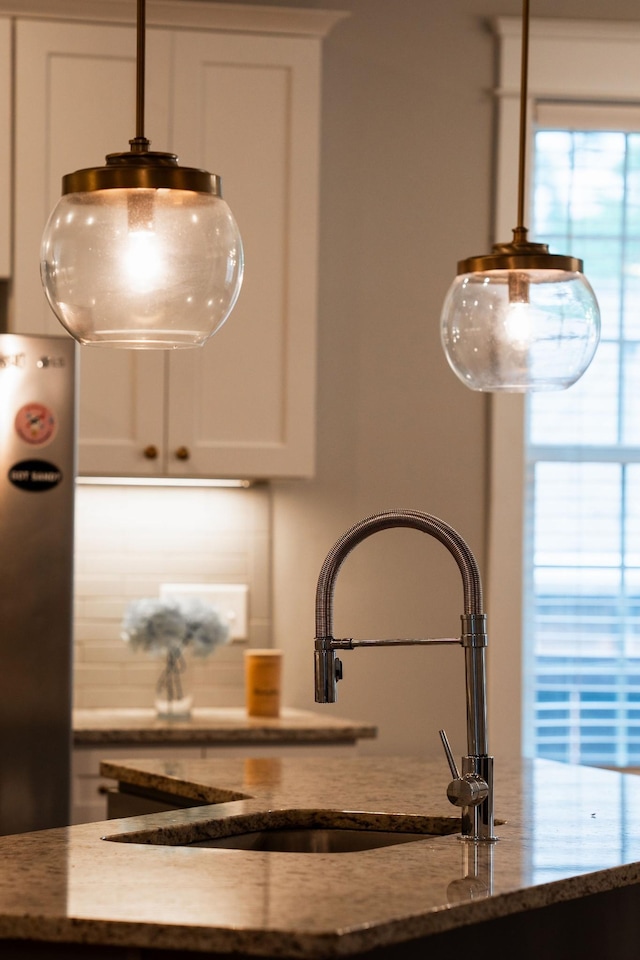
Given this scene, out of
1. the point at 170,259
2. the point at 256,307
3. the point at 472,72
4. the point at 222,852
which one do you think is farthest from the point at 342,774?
the point at 472,72

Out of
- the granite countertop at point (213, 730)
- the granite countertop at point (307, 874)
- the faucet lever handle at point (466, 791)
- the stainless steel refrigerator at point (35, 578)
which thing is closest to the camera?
the granite countertop at point (307, 874)

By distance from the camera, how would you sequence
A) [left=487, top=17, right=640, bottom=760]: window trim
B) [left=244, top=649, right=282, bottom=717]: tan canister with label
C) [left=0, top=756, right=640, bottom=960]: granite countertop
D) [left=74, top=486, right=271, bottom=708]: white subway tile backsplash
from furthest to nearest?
[left=487, top=17, right=640, bottom=760]: window trim < [left=74, top=486, right=271, bottom=708]: white subway tile backsplash < [left=244, top=649, right=282, bottom=717]: tan canister with label < [left=0, top=756, right=640, bottom=960]: granite countertop

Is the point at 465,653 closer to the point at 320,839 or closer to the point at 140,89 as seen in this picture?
the point at 320,839

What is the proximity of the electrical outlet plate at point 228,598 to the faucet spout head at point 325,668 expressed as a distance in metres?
2.00

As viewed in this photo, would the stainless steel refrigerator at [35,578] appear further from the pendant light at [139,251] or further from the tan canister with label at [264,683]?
the pendant light at [139,251]

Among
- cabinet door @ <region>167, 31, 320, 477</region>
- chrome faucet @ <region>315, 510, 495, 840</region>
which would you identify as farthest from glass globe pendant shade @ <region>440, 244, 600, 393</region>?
cabinet door @ <region>167, 31, 320, 477</region>

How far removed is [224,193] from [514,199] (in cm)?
93

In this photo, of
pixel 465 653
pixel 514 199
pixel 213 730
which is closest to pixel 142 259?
pixel 465 653

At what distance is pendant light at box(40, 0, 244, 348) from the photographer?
1556 mm

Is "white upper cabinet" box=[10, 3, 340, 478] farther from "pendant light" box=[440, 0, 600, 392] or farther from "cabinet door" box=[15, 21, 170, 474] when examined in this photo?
"pendant light" box=[440, 0, 600, 392]

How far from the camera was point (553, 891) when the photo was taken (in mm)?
1613

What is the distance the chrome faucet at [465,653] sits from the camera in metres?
1.89

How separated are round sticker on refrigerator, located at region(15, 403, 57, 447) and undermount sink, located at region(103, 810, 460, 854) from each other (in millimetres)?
1412

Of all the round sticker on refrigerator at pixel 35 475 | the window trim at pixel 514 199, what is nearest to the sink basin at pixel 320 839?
→ the round sticker on refrigerator at pixel 35 475
